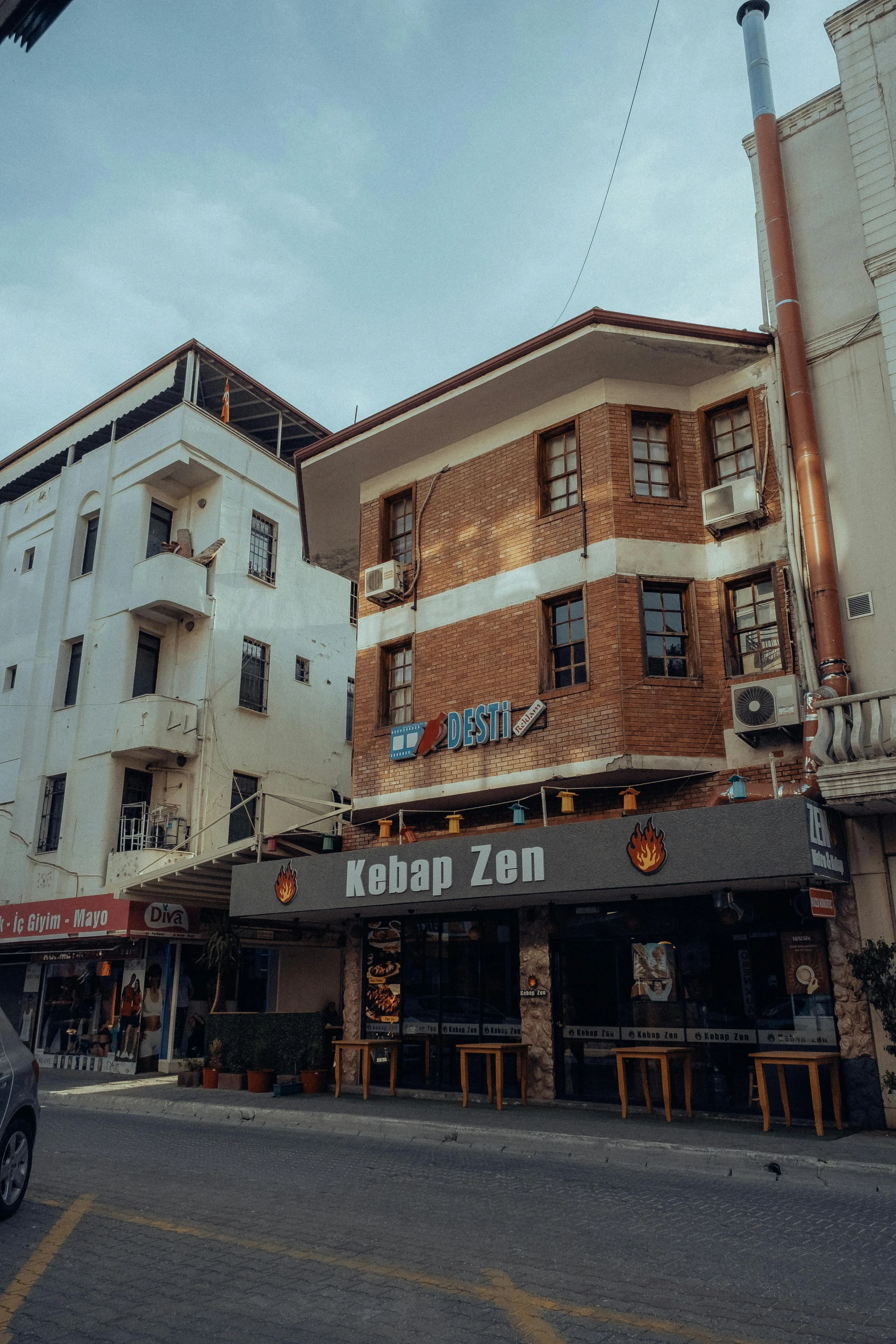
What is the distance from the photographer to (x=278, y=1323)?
16.3 feet

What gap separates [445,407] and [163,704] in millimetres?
11435

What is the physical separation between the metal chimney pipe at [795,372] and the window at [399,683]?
7.28m

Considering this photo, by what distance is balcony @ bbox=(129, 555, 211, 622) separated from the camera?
25.2m

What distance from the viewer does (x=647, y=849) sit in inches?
502

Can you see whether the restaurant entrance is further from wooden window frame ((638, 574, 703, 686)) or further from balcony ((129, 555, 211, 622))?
balcony ((129, 555, 211, 622))

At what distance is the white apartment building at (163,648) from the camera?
81.6ft

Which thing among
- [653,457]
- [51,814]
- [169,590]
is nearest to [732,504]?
[653,457]

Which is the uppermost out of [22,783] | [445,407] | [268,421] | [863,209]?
[268,421]

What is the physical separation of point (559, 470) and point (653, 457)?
5.36ft

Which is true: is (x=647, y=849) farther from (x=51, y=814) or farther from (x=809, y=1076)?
(x=51, y=814)

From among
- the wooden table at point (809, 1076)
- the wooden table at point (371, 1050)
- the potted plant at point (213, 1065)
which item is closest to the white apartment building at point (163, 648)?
the potted plant at point (213, 1065)

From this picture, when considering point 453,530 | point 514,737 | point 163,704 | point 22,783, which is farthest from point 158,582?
point 514,737

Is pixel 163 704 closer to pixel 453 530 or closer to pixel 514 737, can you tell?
pixel 453 530

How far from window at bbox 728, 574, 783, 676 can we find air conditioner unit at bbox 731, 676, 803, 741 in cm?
64
